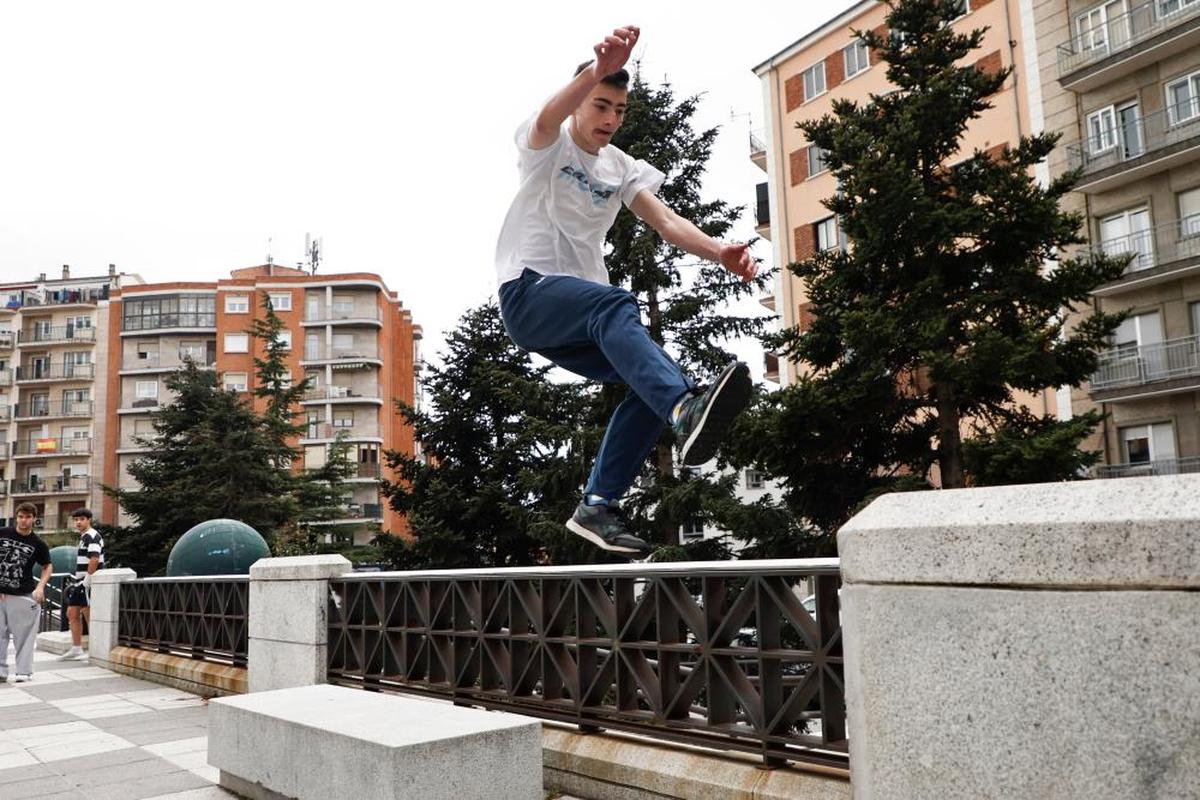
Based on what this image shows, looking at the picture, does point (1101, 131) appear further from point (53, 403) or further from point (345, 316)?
point (53, 403)

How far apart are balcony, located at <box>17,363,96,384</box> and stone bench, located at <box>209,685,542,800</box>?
255ft

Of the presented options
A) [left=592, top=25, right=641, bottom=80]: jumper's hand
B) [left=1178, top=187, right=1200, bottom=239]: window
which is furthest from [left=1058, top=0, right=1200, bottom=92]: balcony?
[left=592, top=25, right=641, bottom=80]: jumper's hand

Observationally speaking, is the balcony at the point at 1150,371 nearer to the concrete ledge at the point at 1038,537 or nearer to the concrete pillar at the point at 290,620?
the concrete pillar at the point at 290,620

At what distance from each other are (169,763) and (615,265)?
46.3ft

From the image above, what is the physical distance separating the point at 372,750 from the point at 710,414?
254 centimetres

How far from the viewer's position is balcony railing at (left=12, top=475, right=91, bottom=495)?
7300cm

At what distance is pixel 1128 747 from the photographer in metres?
2.12

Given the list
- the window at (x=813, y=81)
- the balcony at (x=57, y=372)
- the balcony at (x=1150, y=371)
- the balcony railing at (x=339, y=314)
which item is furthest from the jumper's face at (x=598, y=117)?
the balcony at (x=57, y=372)

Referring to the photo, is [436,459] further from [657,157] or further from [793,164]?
[793,164]

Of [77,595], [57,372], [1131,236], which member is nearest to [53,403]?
[57,372]

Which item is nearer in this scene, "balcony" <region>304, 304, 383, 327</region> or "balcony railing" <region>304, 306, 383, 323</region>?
"balcony" <region>304, 304, 383, 327</region>

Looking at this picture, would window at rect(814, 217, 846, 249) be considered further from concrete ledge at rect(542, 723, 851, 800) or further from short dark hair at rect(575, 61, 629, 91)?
short dark hair at rect(575, 61, 629, 91)

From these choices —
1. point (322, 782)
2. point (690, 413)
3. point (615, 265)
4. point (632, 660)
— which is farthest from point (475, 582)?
point (615, 265)

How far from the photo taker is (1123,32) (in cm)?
2969
